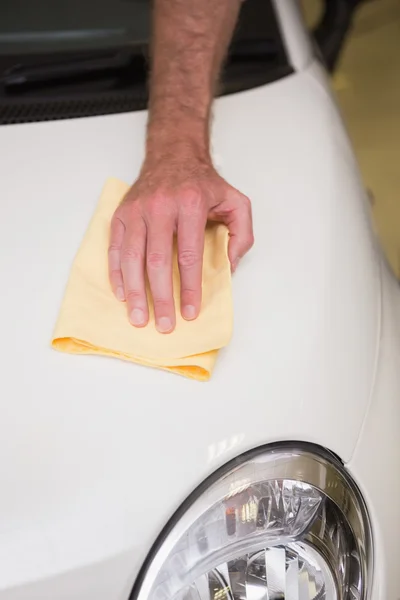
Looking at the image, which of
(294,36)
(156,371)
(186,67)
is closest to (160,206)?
(156,371)

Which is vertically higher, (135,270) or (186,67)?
(186,67)

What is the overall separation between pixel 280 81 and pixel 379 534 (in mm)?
725

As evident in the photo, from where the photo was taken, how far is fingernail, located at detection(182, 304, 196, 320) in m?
0.82

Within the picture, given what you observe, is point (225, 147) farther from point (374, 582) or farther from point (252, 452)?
point (374, 582)

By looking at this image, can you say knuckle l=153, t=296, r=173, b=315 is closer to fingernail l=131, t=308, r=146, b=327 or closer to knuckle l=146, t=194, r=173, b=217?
fingernail l=131, t=308, r=146, b=327

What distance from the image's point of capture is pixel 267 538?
28.2 inches

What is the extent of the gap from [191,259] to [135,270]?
7 cm

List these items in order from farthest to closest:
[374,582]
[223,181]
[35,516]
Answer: [223,181] → [374,582] → [35,516]

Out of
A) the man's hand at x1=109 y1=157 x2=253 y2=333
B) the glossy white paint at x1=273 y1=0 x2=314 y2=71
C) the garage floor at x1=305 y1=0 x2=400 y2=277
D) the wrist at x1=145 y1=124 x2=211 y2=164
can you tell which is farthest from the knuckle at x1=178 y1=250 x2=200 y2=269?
the garage floor at x1=305 y1=0 x2=400 y2=277

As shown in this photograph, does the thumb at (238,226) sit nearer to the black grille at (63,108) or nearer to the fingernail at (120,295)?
the fingernail at (120,295)

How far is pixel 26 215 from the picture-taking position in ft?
2.91

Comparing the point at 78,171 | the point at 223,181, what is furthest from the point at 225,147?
the point at 78,171

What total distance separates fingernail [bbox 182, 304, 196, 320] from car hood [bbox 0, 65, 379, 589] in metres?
0.06

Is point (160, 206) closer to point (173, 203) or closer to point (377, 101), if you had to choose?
point (173, 203)
